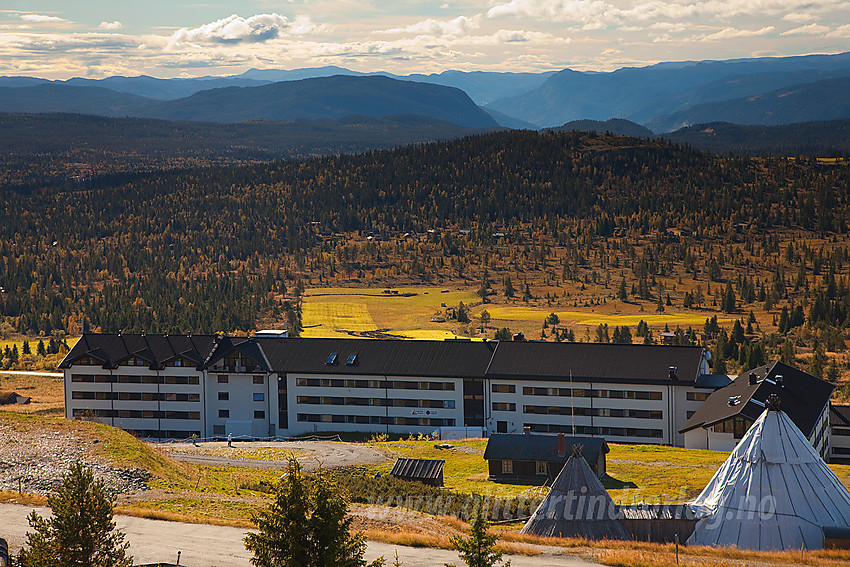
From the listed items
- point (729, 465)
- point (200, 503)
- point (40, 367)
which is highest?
point (729, 465)

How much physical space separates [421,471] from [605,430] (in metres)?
26.8

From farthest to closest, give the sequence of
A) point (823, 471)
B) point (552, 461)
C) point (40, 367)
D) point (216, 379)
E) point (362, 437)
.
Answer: point (40, 367)
point (216, 379)
point (362, 437)
point (552, 461)
point (823, 471)

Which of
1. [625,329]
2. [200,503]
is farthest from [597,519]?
[625,329]

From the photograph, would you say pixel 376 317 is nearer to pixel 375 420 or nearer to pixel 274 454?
pixel 375 420

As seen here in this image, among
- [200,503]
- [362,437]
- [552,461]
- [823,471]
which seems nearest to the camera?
[823,471]

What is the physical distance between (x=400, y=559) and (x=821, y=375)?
90262 millimetres

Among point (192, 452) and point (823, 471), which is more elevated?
point (823, 471)

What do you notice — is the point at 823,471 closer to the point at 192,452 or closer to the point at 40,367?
the point at 192,452

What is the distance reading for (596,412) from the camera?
84.7 m

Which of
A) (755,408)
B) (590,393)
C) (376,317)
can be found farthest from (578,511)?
(376,317)

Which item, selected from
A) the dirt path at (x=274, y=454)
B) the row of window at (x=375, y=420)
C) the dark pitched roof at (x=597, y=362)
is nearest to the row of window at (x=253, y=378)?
the row of window at (x=375, y=420)

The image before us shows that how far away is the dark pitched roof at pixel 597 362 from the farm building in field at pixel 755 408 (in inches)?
179

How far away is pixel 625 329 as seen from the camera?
142 metres

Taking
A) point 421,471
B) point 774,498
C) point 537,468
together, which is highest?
point 774,498
